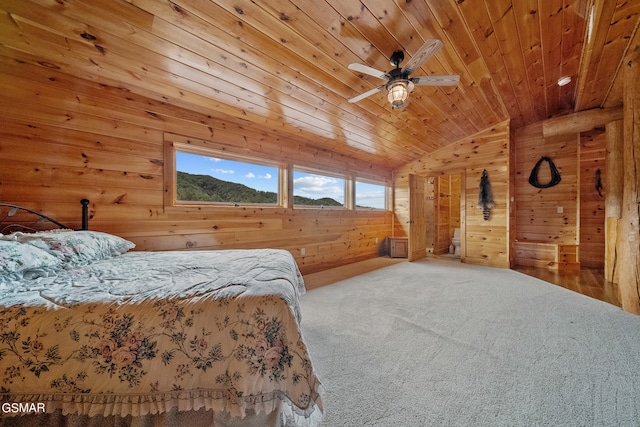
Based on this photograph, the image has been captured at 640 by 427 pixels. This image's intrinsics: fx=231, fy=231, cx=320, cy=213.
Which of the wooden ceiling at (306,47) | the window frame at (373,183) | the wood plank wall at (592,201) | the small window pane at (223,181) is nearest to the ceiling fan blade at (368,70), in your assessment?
the wooden ceiling at (306,47)

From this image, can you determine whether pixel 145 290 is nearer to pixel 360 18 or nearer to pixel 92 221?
pixel 92 221

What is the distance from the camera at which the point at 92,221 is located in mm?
2217

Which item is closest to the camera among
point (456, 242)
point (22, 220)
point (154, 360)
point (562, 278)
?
point (154, 360)

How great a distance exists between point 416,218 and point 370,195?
1155 millimetres

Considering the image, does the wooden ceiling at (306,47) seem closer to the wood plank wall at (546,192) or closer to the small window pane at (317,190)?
the small window pane at (317,190)

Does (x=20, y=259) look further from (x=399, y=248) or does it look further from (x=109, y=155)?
(x=399, y=248)

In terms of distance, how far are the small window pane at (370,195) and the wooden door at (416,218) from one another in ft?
2.76

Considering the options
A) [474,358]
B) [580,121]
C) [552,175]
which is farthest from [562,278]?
[474,358]

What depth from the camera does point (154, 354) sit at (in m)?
0.89

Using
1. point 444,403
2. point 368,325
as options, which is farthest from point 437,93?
point 444,403

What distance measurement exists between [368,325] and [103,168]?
9.70ft

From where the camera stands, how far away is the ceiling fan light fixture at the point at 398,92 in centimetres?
207

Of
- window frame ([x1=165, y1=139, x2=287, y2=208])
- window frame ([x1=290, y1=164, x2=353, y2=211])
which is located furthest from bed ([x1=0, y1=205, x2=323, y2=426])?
window frame ([x1=290, y1=164, x2=353, y2=211])

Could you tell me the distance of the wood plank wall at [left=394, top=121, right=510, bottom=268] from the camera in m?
4.33
